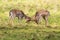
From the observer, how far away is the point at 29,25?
39.3 feet

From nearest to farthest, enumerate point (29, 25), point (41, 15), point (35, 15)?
point (29, 25) < point (35, 15) < point (41, 15)

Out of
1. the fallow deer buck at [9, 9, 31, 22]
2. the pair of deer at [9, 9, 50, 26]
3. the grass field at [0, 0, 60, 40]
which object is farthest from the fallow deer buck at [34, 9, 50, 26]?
the fallow deer buck at [9, 9, 31, 22]

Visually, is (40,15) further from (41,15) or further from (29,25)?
(29,25)

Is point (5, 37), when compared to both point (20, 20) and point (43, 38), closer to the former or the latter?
point (43, 38)

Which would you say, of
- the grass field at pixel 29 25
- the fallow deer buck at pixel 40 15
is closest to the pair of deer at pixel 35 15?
the fallow deer buck at pixel 40 15

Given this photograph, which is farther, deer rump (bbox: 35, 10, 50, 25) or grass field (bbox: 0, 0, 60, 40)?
deer rump (bbox: 35, 10, 50, 25)

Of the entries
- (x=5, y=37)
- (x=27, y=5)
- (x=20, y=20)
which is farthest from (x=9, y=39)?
(x=27, y=5)

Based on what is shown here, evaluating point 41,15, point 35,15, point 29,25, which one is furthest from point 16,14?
point 41,15

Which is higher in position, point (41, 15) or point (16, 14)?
point (16, 14)

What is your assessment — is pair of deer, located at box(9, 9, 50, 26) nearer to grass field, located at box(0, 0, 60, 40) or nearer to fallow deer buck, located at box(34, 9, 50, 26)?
fallow deer buck, located at box(34, 9, 50, 26)

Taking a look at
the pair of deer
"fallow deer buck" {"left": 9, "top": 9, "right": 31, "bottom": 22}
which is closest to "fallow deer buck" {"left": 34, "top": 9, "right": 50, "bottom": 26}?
the pair of deer

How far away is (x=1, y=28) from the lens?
37.1 feet

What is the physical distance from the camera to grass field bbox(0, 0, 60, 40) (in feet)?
33.3

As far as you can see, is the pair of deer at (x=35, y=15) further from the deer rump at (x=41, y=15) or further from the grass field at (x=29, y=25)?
the grass field at (x=29, y=25)
